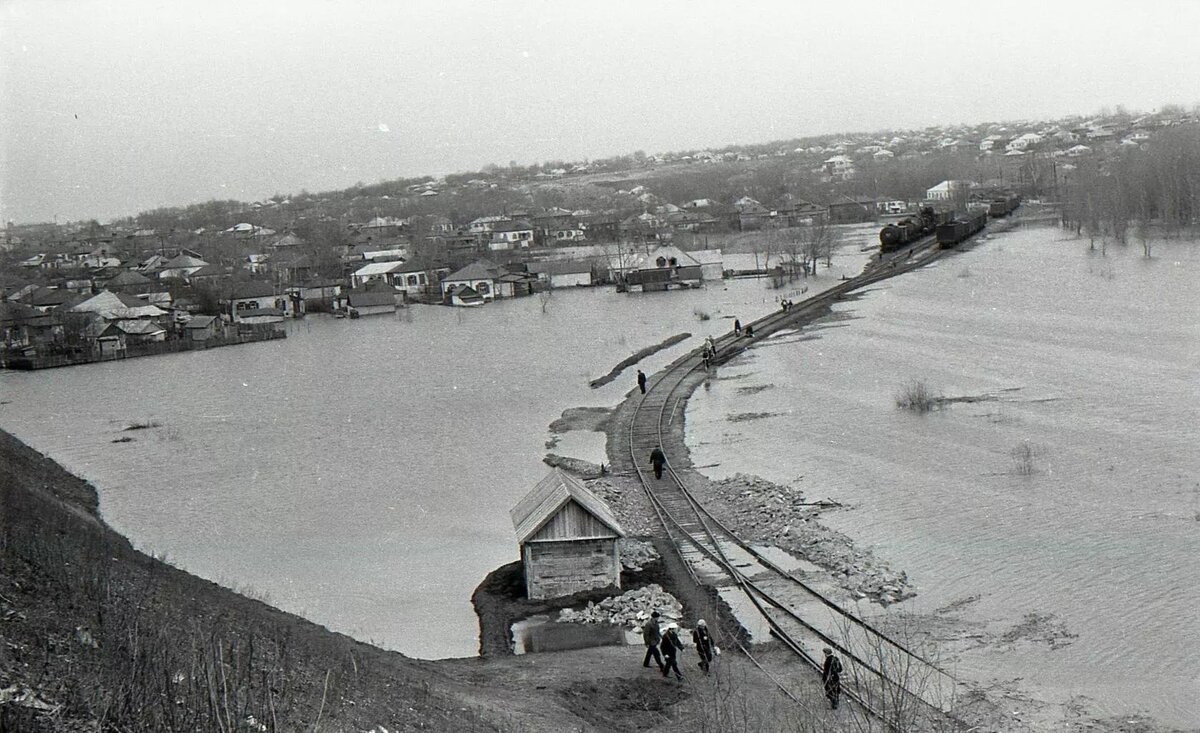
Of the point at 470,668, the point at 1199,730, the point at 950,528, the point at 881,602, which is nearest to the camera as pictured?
the point at 1199,730

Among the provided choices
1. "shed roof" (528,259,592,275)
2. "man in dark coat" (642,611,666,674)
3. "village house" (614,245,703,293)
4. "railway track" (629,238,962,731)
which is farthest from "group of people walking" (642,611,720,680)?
"shed roof" (528,259,592,275)

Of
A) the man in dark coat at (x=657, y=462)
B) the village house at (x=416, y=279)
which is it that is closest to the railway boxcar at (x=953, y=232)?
the village house at (x=416, y=279)

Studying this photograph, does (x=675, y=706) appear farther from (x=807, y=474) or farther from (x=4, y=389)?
(x=4, y=389)

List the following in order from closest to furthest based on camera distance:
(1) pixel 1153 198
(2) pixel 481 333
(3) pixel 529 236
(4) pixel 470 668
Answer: (4) pixel 470 668, (2) pixel 481 333, (1) pixel 1153 198, (3) pixel 529 236

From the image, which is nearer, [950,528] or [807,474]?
[950,528]

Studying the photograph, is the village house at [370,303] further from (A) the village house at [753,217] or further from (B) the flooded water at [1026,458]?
(A) the village house at [753,217]

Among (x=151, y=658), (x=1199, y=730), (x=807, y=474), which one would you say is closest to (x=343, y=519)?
(x=807, y=474)

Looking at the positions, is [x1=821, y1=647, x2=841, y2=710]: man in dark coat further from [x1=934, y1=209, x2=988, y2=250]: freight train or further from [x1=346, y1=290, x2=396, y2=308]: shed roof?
[x1=934, y1=209, x2=988, y2=250]: freight train
